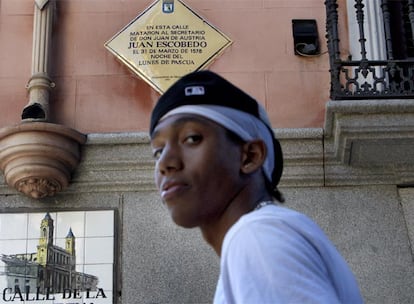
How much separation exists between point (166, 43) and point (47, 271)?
2.08 meters

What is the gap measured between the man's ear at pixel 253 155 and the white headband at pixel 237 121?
0.05ft

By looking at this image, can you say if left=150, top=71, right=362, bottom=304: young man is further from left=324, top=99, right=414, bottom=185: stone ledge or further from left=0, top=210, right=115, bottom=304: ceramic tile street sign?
left=0, top=210, right=115, bottom=304: ceramic tile street sign

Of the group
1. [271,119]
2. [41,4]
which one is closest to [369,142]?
[271,119]

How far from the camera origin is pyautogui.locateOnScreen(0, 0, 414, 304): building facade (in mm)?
5578

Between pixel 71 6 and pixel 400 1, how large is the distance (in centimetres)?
293

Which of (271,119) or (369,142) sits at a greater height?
(271,119)

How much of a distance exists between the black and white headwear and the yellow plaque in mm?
4193

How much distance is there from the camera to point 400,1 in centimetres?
691

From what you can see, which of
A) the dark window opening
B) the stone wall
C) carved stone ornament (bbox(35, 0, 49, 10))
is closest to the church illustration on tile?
the stone wall

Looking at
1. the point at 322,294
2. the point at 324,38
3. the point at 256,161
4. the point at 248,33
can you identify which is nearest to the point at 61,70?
the point at 248,33

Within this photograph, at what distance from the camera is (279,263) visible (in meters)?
1.50

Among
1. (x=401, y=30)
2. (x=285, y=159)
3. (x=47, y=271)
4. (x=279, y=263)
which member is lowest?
(x=279, y=263)

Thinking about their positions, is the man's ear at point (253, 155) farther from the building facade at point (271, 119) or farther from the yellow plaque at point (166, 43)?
the yellow plaque at point (166, 43)

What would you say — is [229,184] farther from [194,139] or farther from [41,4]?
[41,4]
